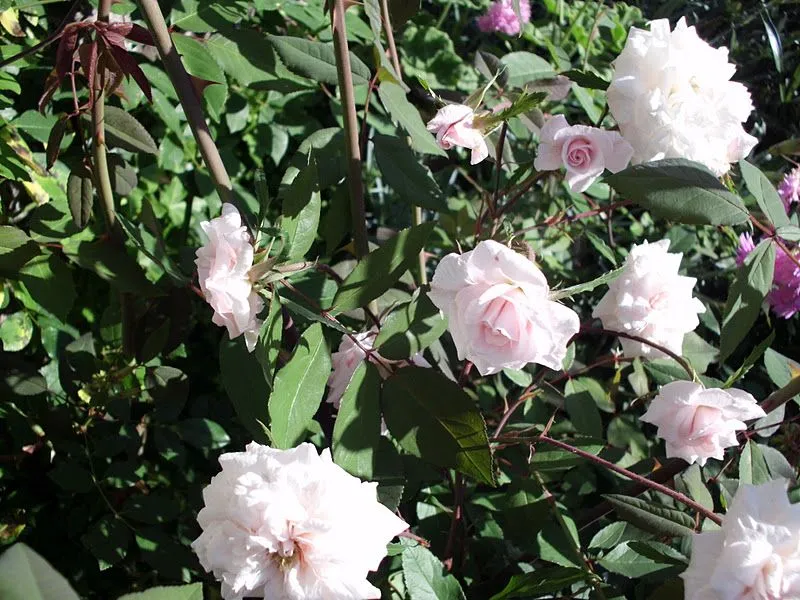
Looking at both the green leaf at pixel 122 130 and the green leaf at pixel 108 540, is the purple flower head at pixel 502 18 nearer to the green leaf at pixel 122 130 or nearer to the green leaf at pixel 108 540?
the green leaf at pixel 122 130

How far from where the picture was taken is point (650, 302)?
830 mm

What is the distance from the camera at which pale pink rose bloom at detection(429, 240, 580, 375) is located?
2.05 feet

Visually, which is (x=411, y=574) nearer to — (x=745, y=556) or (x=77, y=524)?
(x=745, y=556)

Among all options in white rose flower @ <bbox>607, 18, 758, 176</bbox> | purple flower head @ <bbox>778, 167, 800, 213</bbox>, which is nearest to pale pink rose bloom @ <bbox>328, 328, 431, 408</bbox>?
white rose flower @ <bbox>607, 18, 758, 176</bbox>

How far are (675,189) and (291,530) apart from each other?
494 mm

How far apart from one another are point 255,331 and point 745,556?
466 millimetres

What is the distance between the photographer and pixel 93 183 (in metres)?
0.95

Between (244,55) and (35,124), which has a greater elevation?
(244,55)

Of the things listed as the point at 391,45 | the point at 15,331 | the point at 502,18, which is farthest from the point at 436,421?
the point at 502,18

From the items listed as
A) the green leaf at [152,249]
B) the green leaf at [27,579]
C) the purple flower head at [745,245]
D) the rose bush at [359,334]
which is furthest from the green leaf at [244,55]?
the purple flower head at [745,245]

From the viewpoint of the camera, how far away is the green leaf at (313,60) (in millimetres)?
884

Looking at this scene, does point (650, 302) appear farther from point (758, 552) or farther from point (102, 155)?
point (102, 155)

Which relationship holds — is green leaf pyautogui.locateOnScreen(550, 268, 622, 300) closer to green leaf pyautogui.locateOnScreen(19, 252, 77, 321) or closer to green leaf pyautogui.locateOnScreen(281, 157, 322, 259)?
green leaf pyautogui.locateOnScreen(281, 157, 322, 259)

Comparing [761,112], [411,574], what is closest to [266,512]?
[411,574]
